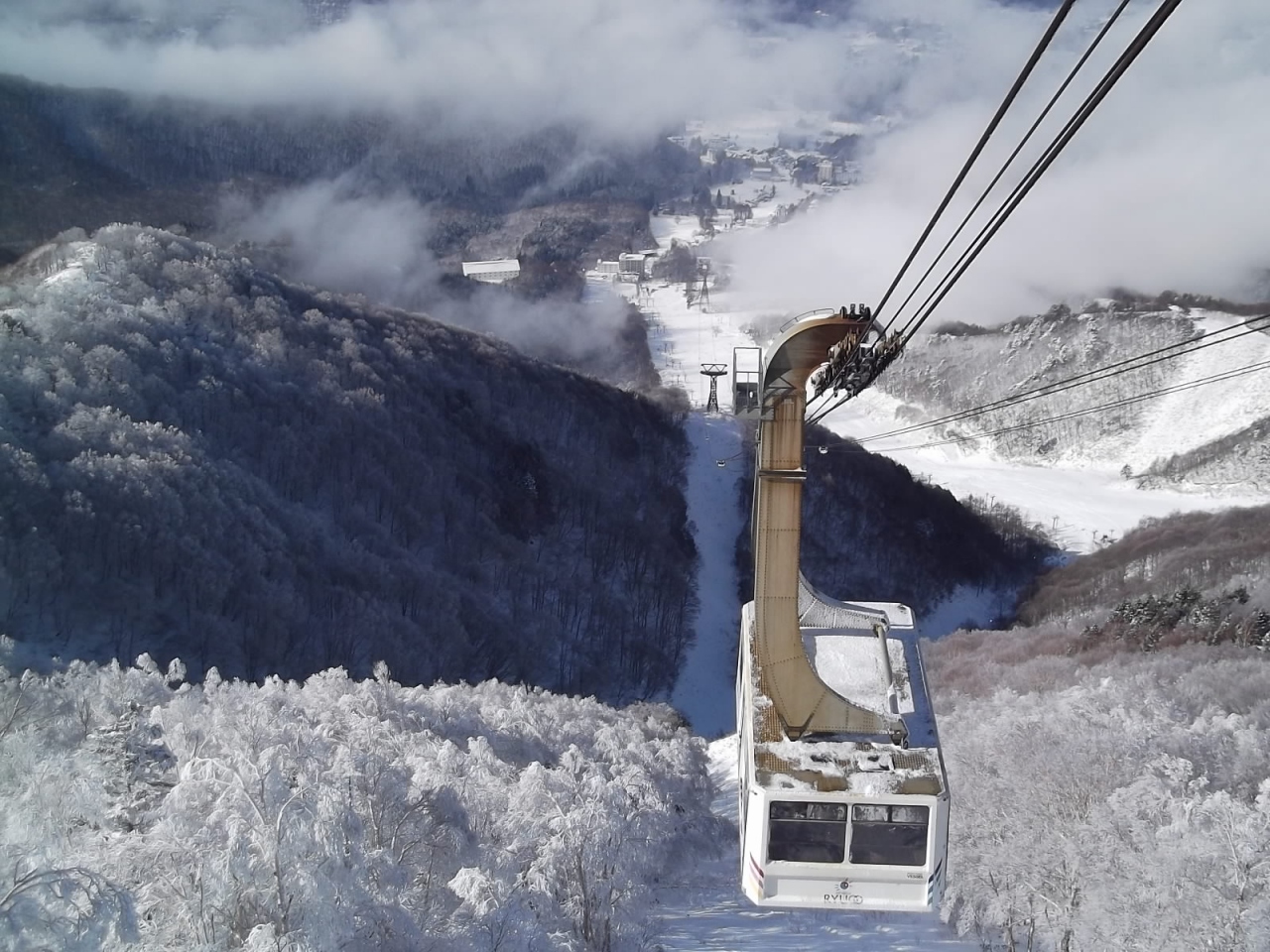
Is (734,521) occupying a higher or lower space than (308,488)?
higher

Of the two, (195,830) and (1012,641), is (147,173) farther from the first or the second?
(195,830)

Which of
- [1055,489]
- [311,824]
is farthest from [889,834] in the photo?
[1055,489]

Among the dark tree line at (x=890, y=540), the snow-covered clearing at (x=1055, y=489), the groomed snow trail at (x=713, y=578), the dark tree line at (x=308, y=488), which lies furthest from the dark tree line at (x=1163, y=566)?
the dark tree line at (x=308, y=488)

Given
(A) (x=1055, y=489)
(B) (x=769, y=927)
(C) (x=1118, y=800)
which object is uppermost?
(A) (x=1055, y=489)

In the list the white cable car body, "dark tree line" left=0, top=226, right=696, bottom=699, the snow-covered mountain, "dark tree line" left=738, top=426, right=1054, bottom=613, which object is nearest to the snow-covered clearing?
the snow-covered mountain

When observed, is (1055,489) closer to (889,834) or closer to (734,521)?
(734,521)

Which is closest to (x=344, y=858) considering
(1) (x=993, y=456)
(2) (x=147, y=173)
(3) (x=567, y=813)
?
(3) (x=567, y=813)

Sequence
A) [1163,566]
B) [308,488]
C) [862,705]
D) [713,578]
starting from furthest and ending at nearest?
[1163,566] < [713,578] < [308,488] < [862,705]

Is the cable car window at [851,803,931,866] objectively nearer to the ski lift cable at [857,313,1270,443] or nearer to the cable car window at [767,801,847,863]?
the cable car window at [767,801,847,863]
